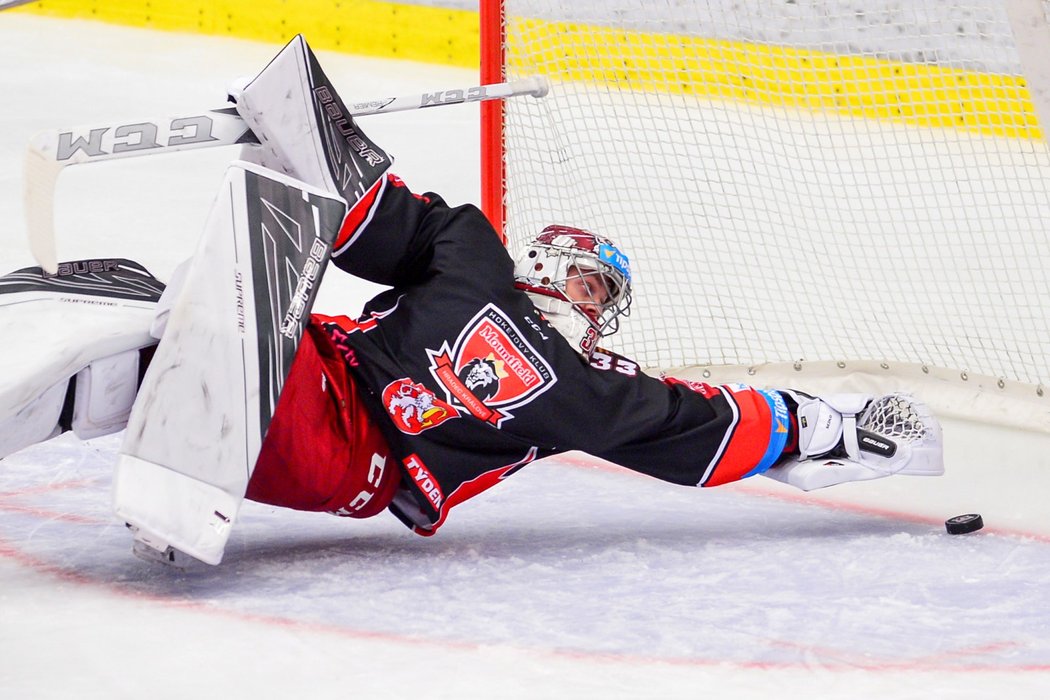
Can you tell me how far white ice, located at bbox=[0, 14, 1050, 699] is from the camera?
5.44 ft

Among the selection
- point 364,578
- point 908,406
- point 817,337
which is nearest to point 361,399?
point 364,578

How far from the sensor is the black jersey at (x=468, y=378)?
2074 millimetres

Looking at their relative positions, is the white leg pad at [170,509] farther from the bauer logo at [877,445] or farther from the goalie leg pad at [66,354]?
the bauer logo at [877,445]

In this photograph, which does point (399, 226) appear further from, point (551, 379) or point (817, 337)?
point (817, 337)

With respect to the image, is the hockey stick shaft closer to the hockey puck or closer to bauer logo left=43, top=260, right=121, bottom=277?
bauer logo left=43, top=260, right=121, bottom=277

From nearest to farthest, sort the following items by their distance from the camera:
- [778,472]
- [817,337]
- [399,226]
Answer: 1. [399,226]
2. [778,472]
3. [817,337]

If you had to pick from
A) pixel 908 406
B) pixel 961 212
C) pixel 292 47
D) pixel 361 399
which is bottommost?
pixel 361 399

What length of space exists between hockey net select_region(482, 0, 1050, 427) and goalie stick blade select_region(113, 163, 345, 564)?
1.52 metres

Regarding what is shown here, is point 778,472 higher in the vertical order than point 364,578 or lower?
higher

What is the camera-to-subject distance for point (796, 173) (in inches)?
156

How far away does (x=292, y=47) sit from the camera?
203 cm

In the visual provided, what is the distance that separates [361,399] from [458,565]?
0.29 metres

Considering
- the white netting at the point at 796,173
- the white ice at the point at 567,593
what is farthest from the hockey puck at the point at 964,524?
the white netting at the point at 796,173

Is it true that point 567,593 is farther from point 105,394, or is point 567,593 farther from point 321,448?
point 105,394
